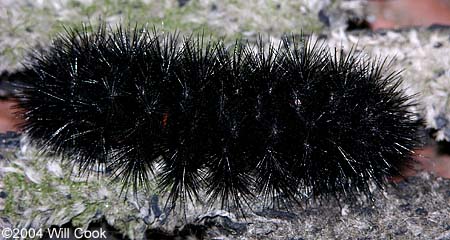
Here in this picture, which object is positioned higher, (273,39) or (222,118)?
(273,39)

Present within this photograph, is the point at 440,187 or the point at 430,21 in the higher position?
the point at 430,21

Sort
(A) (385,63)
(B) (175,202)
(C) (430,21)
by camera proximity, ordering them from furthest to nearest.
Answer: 1. (C) (430,21)
2. (A) (385,63)
3. (B) (175,202)

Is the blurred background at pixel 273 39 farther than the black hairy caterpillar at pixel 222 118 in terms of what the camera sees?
Yes

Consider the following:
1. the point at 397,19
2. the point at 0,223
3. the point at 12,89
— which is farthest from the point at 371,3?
the point at 0,223

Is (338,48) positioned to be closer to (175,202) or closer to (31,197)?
(175,202)

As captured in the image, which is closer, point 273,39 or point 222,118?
point 222,118

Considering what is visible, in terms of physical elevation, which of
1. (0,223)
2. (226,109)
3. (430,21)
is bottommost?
(0,223)

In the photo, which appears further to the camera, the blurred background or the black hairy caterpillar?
the blurred background

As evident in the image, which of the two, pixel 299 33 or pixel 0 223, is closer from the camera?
pixel 0 223
